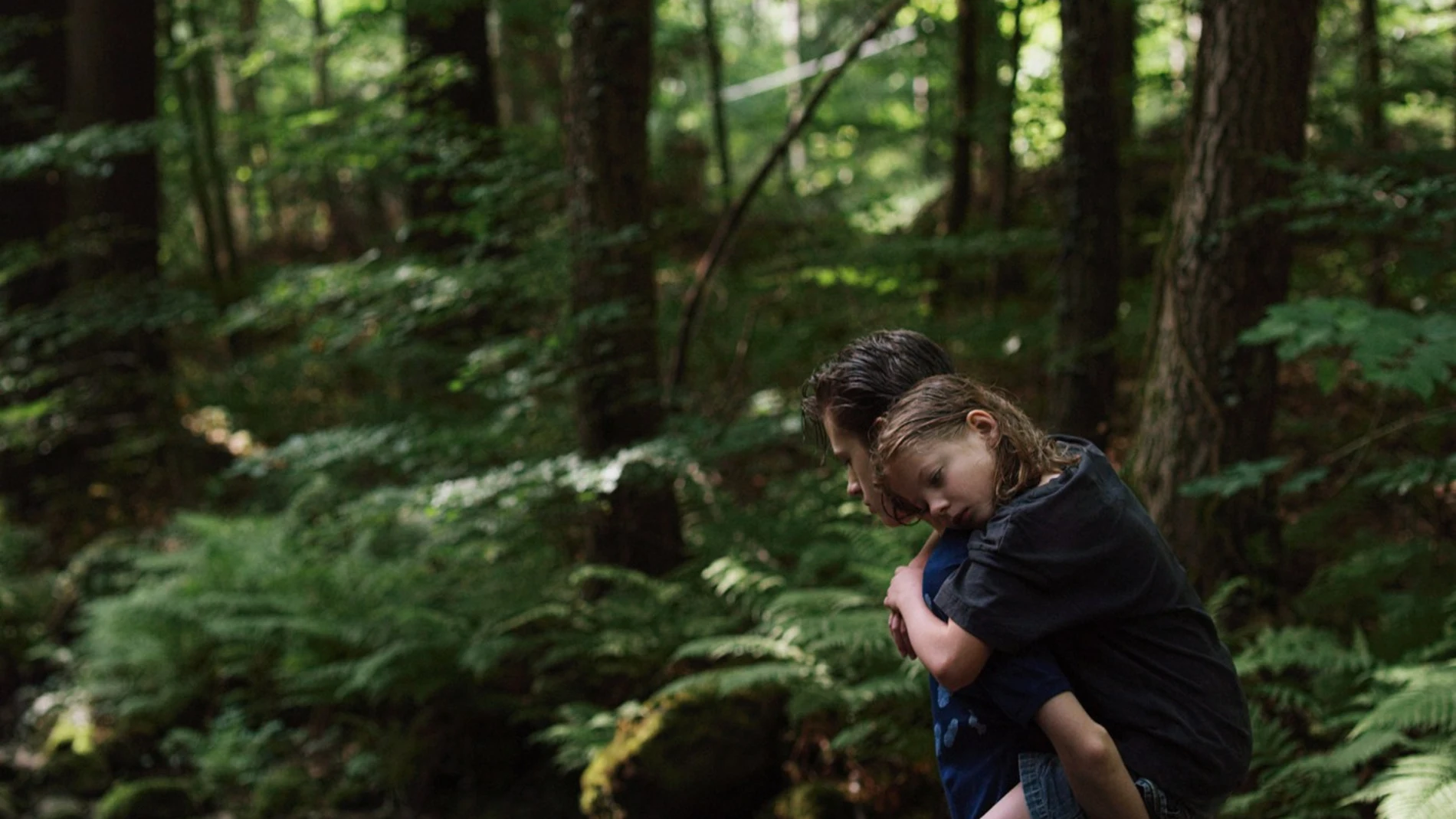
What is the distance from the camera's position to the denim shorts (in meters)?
1.63

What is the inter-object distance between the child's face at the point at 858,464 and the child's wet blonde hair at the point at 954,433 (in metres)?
0.02

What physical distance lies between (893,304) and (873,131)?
2.74 m

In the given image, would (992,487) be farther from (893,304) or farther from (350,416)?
(350,416)

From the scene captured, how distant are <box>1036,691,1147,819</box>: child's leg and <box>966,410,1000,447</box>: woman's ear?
399 mm

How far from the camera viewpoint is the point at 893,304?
7.05 metres

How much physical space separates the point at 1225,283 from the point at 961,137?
17.8 feet

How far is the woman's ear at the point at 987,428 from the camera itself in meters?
1.71

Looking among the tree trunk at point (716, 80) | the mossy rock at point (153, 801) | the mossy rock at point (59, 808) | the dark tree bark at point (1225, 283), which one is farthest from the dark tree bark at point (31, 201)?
the dark tree bark at point (1225, 283)

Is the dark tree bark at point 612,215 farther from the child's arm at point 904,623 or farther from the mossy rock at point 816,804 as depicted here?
the child's arm at point 904,623

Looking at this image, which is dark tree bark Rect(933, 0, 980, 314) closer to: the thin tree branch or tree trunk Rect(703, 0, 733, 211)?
tree trunk Rect(703, 0, 733, 211)

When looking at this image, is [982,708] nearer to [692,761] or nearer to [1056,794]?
[1056,794]

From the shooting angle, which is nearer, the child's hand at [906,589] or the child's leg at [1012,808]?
the child's leg at [1012,808]

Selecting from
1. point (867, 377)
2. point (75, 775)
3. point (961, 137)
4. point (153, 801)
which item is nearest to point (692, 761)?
point (867, 377)

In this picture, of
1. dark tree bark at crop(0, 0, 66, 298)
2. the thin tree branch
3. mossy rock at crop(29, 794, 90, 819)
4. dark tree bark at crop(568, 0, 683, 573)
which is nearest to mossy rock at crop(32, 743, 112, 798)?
mossy rock at crop(29, 794, 90, 819)
